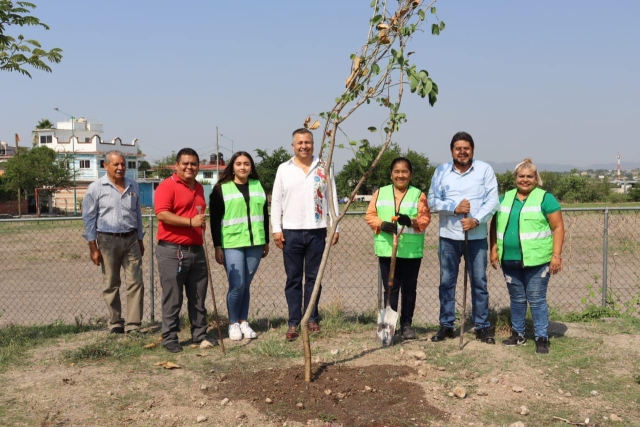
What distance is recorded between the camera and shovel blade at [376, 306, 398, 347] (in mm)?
5562

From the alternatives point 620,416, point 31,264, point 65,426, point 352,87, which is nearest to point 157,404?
point 65,426

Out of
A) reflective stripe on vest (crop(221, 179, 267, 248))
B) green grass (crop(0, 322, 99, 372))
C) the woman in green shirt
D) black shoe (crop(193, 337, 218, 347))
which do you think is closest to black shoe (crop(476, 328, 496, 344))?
the woman in green shirt

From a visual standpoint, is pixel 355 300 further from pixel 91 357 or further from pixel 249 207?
pixel 91 357

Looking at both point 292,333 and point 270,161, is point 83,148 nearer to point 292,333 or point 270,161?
point 270,161

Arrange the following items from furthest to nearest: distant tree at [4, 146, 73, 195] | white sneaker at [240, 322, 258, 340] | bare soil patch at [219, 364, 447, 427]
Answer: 1. distant tree at [4, 146, 73, 195]
2. white sneaker at [240, 322, 258, 340]
3. bare soil patch at [219, 364, 447, 427]

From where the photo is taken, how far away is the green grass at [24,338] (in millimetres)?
5387

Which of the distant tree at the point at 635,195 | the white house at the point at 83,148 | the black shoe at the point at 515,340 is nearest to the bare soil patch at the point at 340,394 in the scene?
the black shoe at the point at 515,340

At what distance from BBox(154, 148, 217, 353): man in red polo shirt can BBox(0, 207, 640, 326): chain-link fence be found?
1273 millimetres

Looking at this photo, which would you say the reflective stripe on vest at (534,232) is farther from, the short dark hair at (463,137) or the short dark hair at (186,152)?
the short dark hair at (186,152)

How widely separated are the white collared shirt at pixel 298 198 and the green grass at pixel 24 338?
2599 millimetres

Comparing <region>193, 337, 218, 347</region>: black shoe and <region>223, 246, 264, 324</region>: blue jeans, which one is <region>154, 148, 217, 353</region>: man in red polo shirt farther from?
<region>223, 246, 264, 324</region>: blue jeans

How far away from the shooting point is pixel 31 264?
14891 mm

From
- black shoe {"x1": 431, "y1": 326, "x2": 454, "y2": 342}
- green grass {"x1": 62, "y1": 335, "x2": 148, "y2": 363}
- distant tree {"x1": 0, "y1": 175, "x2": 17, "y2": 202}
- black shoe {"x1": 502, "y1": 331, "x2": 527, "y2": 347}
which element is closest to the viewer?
green grass {"x1": 62, "y1": 335, "x2": 148, "y2": 363}

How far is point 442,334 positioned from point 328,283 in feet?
16.5
